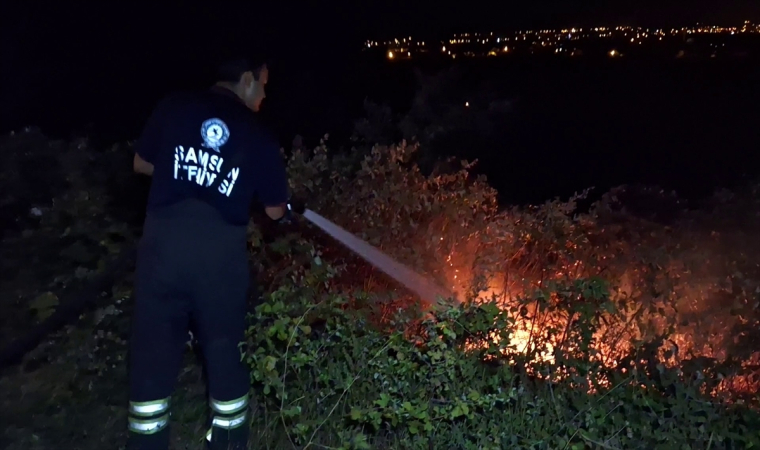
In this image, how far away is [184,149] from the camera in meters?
3.30

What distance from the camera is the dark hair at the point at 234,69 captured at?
3516mm

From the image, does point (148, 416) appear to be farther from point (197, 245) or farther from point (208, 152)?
point (208, 152)

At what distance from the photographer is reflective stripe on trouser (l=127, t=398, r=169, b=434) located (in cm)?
345

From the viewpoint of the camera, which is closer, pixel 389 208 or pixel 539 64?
pixel 389 208

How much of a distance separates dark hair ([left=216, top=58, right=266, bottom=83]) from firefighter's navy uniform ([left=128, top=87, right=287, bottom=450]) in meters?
0.07

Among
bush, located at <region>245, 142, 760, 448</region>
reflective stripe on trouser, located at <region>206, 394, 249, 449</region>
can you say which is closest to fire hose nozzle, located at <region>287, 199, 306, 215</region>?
bush, located at <region>245, 142, 760, 448</region>

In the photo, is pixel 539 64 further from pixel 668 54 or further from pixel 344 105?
pixel 344 105

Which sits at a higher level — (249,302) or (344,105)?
(344,105)

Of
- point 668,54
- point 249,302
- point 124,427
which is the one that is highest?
point 668,54

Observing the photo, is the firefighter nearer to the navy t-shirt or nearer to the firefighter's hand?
the navy t-shirt

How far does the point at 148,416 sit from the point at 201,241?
859 millimetres

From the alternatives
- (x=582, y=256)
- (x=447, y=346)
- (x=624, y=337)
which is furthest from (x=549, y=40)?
(x=447, y=346)

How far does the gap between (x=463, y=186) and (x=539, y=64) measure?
12.3 metres

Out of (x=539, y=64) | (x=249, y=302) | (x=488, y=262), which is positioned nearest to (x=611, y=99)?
(x=539, y=64)
